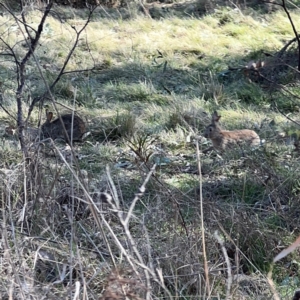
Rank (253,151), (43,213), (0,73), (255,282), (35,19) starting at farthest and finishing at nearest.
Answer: (35,19)
(0,73)
(253,151)
(43,213)
(255,282)

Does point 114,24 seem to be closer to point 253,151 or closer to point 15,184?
point 253,151

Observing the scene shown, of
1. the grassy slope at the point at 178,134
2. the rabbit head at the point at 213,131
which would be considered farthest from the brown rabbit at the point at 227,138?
the grassy slope at the point at 178,134

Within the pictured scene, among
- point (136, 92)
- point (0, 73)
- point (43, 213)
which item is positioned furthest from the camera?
point (0, 73)

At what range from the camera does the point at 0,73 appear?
8.73m

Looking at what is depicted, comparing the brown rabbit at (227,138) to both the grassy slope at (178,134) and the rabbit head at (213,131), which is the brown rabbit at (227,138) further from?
the grassy slope at (178,134)

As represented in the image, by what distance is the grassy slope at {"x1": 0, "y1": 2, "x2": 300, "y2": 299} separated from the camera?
3.53m

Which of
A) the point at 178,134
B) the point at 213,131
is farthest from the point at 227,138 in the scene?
the point at 178,134

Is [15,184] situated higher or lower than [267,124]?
higher

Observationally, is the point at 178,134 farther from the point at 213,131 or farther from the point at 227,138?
the point at 227,138

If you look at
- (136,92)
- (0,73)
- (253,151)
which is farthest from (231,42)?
(253,151)

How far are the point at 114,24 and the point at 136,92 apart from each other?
143 inches

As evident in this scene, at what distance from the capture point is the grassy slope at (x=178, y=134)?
11.6 feet

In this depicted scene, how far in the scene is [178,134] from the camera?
21.5 ft

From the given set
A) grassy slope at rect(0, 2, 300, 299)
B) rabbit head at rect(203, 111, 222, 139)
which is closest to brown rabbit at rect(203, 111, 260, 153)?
rabbit head at rect(203, 111, 222, 139)
